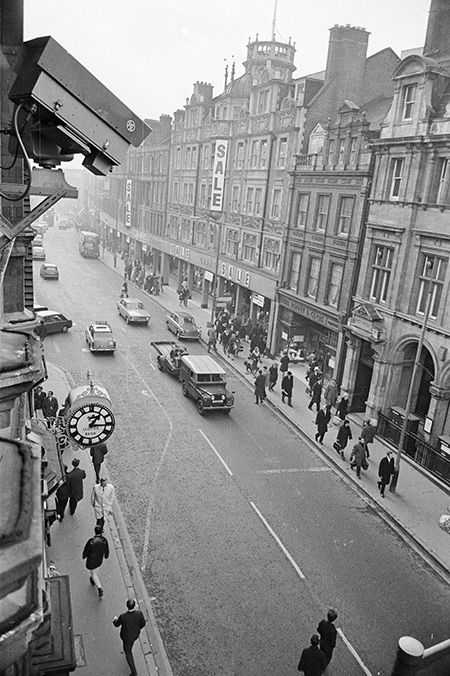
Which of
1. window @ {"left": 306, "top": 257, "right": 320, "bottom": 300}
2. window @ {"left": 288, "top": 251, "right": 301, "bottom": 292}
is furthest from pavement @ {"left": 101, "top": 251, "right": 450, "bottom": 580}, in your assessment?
window @ {"left": 288, "top": 251, "right": 301, "bottom": 292}

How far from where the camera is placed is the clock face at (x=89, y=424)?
1302 cm

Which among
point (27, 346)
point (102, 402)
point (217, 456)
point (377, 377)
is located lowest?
point (217, 456)

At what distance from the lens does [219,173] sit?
40.2 m

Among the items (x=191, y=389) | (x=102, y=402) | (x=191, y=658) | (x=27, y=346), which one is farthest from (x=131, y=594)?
(x=191, y=389)

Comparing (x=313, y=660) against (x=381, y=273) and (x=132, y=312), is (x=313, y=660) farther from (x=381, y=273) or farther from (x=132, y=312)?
(x=132, y=312)

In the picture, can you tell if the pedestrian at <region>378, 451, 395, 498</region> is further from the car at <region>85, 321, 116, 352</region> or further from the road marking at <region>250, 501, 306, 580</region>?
the car at <region>85, 321, 116, 352</region>

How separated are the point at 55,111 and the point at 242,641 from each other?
9.91 meters

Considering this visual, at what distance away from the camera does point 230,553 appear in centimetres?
1322

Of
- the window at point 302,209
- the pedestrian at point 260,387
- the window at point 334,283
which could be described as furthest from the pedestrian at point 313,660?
the window at point 302,209

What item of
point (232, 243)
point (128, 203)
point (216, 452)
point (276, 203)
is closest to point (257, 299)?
point (276, 203)

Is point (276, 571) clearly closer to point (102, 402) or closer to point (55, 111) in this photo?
point (102, 402)

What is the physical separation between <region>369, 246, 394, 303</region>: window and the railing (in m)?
5.02

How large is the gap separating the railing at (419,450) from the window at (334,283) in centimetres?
664

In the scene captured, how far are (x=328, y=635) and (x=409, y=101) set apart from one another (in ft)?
63.1
